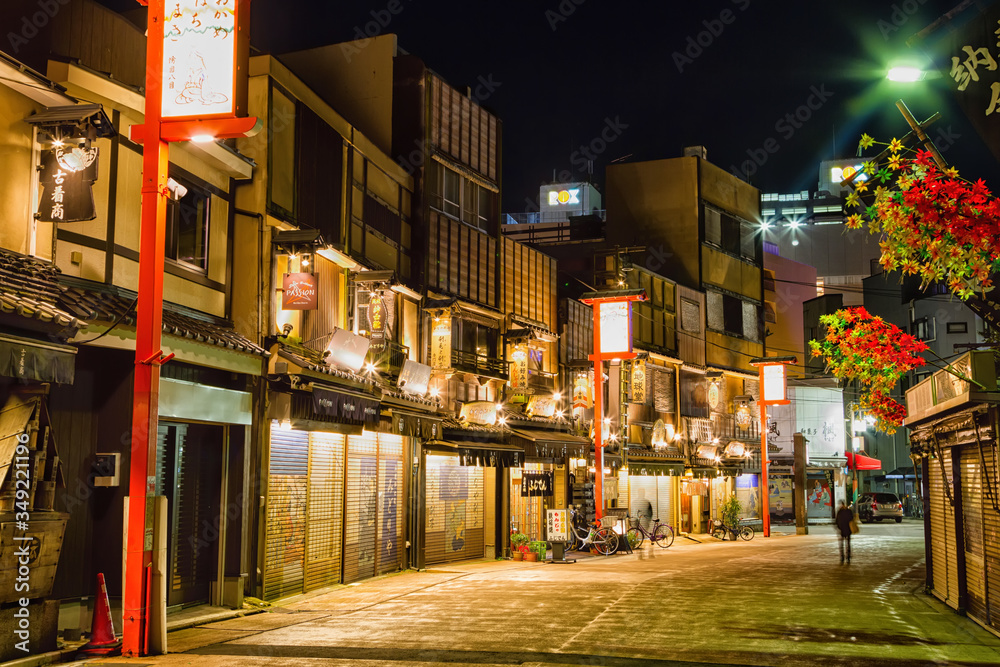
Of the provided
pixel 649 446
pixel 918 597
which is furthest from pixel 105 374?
pixel 649 446

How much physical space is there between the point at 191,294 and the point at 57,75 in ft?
14.6

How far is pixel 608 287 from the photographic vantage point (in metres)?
37.0

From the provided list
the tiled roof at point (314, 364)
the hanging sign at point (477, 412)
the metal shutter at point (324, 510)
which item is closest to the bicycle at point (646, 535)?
the hanging sign at point (477, 412)

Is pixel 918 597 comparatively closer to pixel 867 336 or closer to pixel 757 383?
pixel 867 336

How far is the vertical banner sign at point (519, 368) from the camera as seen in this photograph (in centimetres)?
3189

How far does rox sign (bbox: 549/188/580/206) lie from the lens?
2874 inches

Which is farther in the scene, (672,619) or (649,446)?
(649,446)

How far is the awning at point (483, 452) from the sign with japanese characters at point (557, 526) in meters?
1.96

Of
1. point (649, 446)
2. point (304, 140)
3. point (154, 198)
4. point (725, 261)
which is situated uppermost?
point (725, 261)

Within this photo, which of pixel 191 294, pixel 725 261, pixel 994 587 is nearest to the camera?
pixel 994 587

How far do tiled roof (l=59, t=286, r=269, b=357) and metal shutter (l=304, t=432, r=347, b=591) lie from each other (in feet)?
12.3

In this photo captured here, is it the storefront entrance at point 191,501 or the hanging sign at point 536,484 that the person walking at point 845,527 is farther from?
the storefront entrance at point 191,501

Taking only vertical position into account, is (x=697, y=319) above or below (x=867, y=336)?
above

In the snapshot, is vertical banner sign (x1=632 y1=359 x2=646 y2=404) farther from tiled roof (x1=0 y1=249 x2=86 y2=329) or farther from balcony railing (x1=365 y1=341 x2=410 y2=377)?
tiled roof (x1=0 y1=249 x2=86 y2=329)
